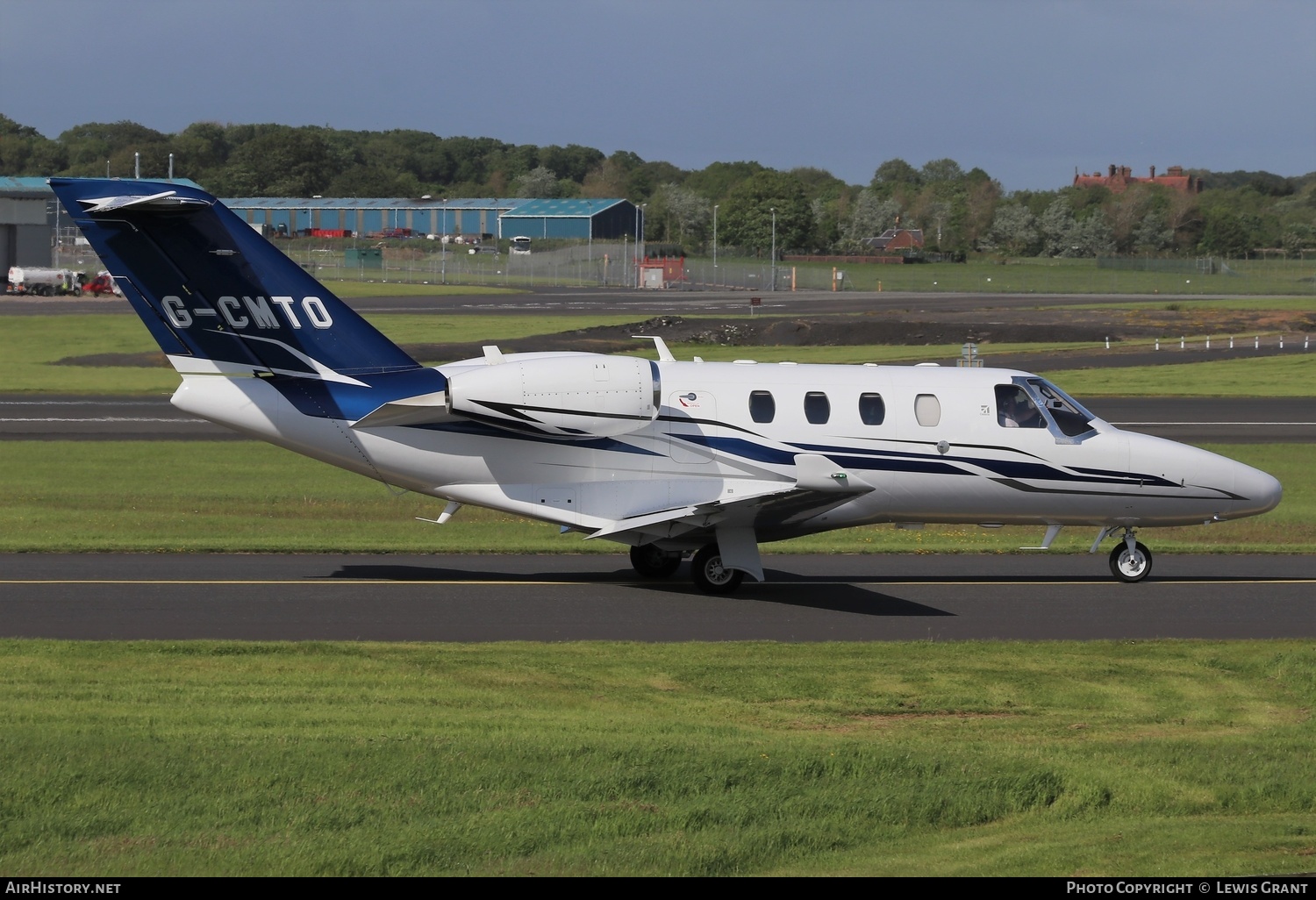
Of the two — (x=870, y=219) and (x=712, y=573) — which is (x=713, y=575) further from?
(x=870, y=219)

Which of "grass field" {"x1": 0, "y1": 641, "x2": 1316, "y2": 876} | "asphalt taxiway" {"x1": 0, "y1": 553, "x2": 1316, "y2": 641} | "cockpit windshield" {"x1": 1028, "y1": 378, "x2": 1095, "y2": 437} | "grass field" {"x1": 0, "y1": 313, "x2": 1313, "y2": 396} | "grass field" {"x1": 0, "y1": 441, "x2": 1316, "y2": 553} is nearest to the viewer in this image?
"grass field" {"x1": 0, "y1": 641, "x2": 1316, "y2": 876}

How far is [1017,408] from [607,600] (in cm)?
601

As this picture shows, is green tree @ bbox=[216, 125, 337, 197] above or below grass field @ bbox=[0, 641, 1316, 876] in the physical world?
above

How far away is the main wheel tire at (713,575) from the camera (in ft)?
62.8

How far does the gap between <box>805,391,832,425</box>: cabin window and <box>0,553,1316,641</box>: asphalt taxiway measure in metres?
2.36

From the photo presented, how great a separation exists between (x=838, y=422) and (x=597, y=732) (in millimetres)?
8472

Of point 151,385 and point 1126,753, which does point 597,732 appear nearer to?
point 1126,753

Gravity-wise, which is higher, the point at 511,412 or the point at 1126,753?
the point at 511,412

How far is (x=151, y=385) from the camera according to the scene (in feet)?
162

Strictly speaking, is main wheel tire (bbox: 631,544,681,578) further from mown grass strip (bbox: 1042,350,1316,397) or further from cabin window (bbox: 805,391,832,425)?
mown grass strip (bbox: 1042,350,1316,397)

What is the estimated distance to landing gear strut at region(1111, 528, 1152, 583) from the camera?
2055cm

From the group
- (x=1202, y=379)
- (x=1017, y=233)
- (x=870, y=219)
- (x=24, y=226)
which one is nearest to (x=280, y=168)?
(x=870, y=219)

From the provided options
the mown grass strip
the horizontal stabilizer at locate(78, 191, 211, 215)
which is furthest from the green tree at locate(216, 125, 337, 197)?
the horizontal stabilizer at locate(78, 191, 211, 215)
